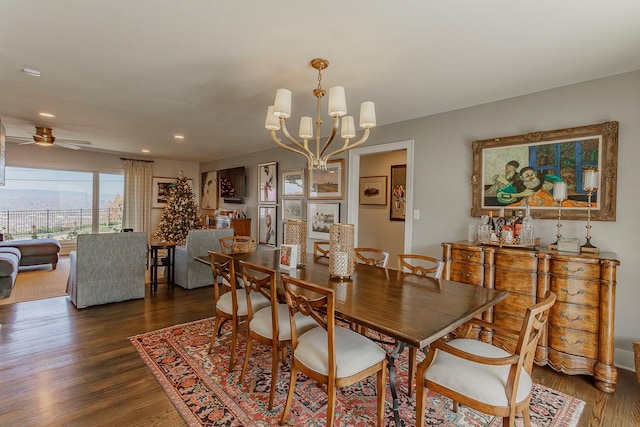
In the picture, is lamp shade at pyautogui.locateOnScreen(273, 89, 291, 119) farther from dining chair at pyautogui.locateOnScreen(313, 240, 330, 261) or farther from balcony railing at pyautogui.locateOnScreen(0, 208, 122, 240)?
balcony railing at pyautogui.locateOnScreen(0, 208, 122, 240)

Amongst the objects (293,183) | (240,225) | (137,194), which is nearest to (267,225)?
(240,225)

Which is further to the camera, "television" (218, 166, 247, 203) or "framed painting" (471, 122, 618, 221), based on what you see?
"television" (218, 166, 247, 203)

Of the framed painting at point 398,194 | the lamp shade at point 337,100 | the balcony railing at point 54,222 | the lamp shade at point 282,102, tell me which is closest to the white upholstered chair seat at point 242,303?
the lamp shade at point 282,102

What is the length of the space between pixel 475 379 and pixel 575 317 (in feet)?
5.21

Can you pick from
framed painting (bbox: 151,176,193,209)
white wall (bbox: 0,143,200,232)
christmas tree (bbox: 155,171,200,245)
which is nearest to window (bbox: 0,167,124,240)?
white wall (bbox: 0,143,200,232)

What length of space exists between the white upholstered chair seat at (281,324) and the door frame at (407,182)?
2.23 meters

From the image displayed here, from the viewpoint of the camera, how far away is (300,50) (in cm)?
222

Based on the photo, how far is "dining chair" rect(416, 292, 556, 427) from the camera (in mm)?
1351

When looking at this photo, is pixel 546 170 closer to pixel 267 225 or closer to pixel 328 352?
pixel 328 352

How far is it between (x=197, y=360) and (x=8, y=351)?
1.66 meters

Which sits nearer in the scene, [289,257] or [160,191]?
[289,257]

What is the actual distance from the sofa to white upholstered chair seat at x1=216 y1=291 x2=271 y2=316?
2098 millimetres

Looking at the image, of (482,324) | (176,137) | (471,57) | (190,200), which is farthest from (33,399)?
(190,200)

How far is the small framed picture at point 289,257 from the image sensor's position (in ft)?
8.30
